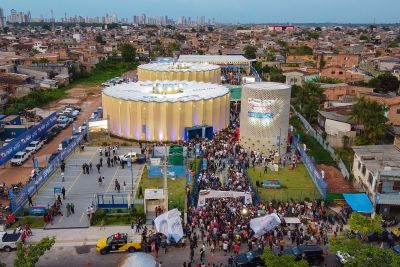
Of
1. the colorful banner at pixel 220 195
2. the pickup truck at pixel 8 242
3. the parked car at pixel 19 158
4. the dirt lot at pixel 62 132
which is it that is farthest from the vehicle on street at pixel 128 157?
the pickup truck at pixel 8 242

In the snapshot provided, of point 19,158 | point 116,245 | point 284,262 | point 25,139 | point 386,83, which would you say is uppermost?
point 386,83

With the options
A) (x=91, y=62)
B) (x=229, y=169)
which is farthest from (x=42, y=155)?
(x=91, y=62)

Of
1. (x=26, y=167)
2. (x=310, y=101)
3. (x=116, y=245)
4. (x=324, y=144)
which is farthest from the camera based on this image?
(x=310, y=101)

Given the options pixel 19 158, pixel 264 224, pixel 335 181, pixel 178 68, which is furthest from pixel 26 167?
pixel 178 68

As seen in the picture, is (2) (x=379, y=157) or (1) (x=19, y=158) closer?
(2) (x=379, y=157)

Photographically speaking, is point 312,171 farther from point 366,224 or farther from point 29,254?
point 29,254

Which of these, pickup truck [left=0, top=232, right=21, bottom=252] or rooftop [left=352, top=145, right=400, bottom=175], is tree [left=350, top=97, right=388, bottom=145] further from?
pickup truck [left=0, top=232, right=21, bottom=252]
